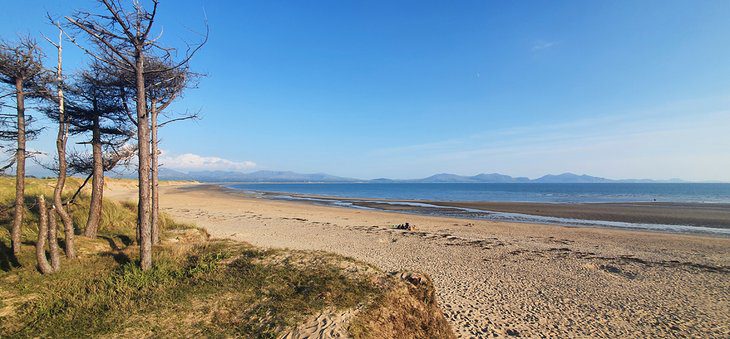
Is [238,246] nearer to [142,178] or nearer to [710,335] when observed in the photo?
[142,178]

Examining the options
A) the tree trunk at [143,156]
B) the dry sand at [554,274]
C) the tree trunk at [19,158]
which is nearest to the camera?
the tree trunk at [143,156]

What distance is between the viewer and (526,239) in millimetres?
18703

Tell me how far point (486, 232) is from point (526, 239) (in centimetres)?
280

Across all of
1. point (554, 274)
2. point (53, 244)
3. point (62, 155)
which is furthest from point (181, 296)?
point (554, 274)

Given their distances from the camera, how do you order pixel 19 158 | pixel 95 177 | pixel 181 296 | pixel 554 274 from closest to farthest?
pixel 181 296 → pixel 19 158 → pixel 95 177 → pixel 554 274

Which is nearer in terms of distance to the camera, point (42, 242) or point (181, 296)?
point (181, 296)

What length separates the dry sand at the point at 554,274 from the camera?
24.9 feet

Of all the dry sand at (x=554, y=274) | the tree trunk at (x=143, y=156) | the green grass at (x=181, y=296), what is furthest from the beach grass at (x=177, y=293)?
the dry sand at (x=554, y=274)

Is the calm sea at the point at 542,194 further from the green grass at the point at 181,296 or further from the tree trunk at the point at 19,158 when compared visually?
the tree trunk at the point at 19,158

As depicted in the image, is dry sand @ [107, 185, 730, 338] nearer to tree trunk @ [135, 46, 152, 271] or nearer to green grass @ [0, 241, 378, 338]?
green grass @ [0, 241, 378, 338]

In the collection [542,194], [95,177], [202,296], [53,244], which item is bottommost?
[542,194]

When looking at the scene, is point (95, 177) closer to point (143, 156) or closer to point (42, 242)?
point (42, 242)

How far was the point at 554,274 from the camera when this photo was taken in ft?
37.7

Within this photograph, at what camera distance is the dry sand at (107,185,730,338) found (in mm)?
7590
